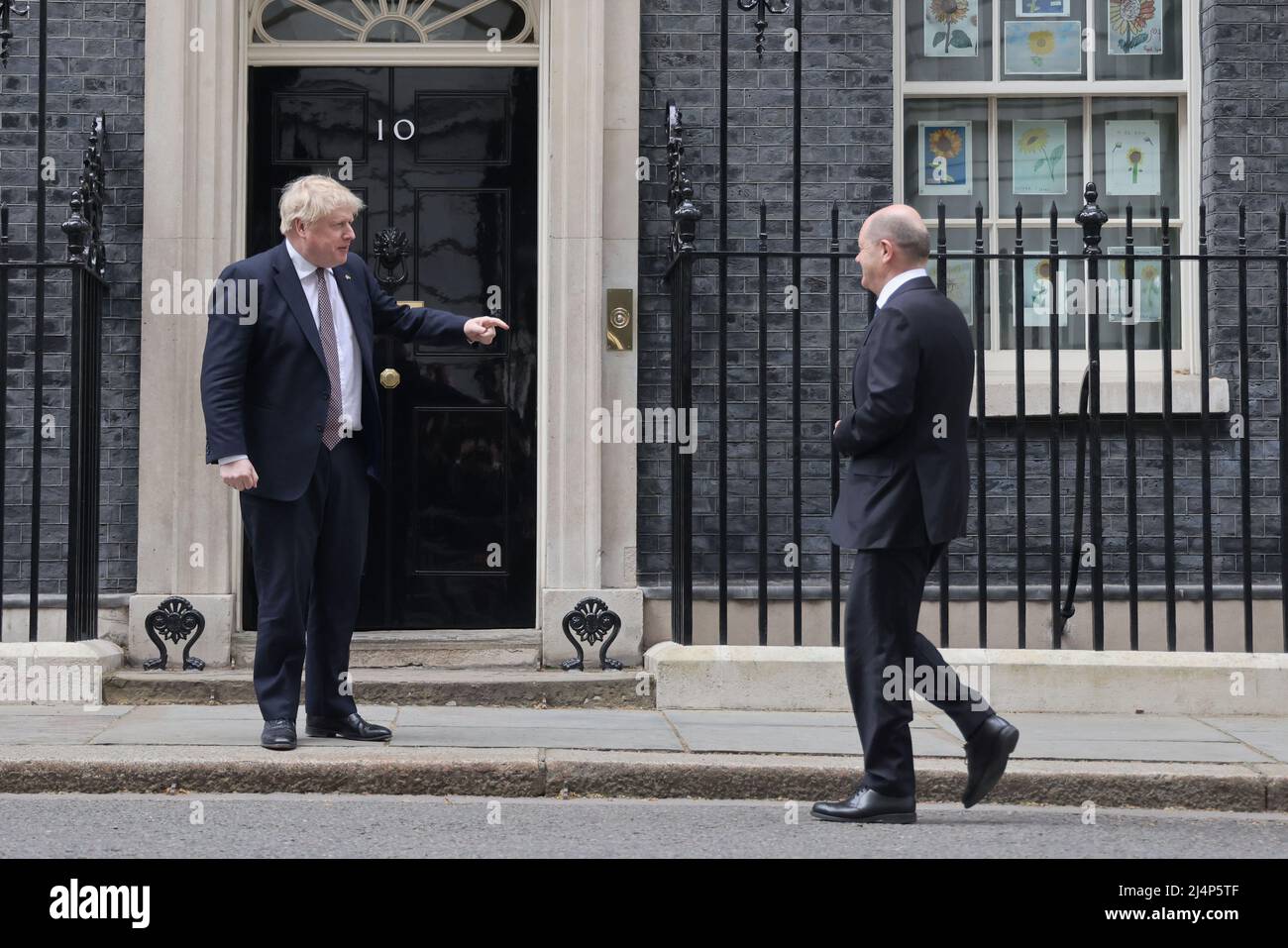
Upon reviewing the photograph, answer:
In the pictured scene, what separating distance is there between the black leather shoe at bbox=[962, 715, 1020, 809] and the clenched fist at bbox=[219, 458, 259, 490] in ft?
8.13

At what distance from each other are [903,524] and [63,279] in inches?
178

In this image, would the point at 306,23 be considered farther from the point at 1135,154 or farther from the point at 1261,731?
the point at 1261,731

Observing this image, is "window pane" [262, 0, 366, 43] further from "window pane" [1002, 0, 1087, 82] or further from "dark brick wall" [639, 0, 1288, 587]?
"window pane" [1002, 0, 1087, 82]

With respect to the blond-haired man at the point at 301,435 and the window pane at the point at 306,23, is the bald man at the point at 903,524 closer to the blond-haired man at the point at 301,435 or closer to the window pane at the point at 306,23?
the blond-haired man at the point at 301,435

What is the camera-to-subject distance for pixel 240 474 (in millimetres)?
5684

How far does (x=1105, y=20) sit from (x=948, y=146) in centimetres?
100

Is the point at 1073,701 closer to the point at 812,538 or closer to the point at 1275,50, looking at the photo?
the point at 812,538

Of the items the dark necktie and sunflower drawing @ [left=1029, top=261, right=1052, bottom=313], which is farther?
sunflower drawing @ [left=1029, top=261, right=1052, bottom=313]

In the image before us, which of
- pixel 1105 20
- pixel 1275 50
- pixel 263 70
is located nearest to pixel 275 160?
pixel 263 70

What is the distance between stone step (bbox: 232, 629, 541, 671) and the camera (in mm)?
7777

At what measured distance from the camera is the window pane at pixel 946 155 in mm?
8422

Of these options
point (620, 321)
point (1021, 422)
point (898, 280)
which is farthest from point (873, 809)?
point (620, 321)

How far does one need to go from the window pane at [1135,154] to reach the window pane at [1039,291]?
1.09 ft

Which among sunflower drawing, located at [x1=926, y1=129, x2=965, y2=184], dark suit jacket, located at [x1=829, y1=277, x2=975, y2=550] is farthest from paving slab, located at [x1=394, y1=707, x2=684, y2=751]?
sunflower drawing, located at [x1=926, y1=129, x2=965, y2=184]
